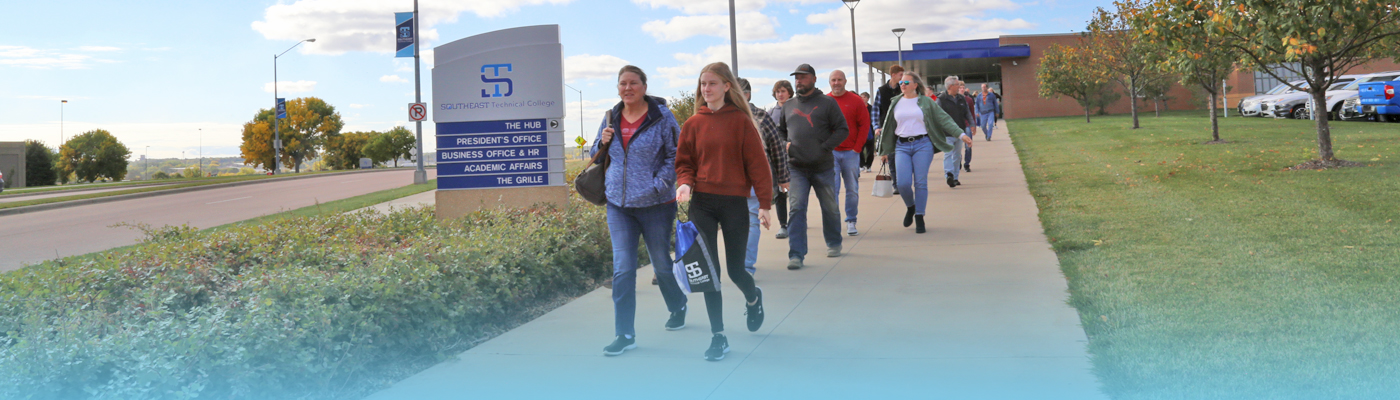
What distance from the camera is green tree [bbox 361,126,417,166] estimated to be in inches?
3556

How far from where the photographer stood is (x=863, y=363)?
422 centimetres

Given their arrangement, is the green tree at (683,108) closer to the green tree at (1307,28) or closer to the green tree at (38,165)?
the green tree at (1307,28)

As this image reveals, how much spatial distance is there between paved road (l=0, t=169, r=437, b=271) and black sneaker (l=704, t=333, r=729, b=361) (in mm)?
7074

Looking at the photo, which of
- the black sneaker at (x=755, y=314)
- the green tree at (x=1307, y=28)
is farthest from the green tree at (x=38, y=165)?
the black sneaker at (x=755, y=314)

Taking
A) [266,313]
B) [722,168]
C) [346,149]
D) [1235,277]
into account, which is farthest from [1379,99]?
[346,149]

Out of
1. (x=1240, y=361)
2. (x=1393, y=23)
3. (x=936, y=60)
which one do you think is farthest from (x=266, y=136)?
(x=1240, y=361)

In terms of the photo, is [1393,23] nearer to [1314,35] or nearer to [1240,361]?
[1314,35]

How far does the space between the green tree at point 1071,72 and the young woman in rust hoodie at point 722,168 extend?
29.7 m

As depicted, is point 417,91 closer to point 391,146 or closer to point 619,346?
point 619,346

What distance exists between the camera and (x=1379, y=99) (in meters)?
25.4

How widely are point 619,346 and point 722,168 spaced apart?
38.3 inches

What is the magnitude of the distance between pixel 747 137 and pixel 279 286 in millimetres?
2335

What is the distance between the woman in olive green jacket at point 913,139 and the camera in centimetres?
869

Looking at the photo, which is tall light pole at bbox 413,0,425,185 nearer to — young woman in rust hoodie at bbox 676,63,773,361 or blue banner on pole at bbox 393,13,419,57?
blue banner on pole at bbox 393,13,419,57
